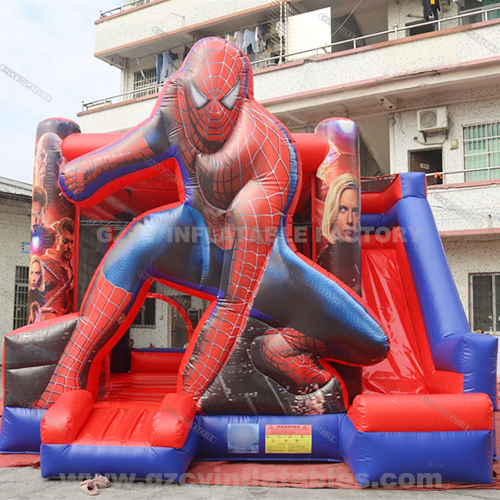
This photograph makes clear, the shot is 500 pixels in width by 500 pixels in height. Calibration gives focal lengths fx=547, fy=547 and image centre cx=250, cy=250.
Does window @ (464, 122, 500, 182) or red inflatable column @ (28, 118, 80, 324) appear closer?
red inflatable column @ (28, 118, 80, 324)

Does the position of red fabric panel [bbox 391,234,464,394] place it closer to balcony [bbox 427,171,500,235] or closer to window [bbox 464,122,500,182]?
balcony [bbox 427,171,500,235]

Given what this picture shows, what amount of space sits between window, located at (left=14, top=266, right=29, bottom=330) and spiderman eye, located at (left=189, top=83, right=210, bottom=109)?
878cm

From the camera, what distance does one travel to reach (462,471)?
3.42 metres

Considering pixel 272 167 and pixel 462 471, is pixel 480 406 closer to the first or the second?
pixel 462 471

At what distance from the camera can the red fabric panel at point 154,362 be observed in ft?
21.8

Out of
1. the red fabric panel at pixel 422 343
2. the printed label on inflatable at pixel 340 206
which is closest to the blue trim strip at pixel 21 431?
the printed label on inflatable at pixel 340 206

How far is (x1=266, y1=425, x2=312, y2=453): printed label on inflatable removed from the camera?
12.6 ft

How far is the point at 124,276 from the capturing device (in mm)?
4066

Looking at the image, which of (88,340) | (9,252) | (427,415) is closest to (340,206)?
(427,415)

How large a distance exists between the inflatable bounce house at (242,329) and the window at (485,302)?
18.2ft

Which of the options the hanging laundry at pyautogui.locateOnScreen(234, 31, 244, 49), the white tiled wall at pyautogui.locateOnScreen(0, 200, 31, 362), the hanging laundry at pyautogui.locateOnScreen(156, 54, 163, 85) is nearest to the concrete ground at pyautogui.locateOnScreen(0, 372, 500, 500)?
the white tiled wall at pyautogui.locateOnScreen(0, 200, 31, 362)

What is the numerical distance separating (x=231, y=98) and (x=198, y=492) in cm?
270

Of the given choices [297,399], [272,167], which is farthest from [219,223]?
[297,399]

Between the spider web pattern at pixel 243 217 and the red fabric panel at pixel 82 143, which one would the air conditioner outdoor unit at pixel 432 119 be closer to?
the spider web pattern at pixel 243 217
